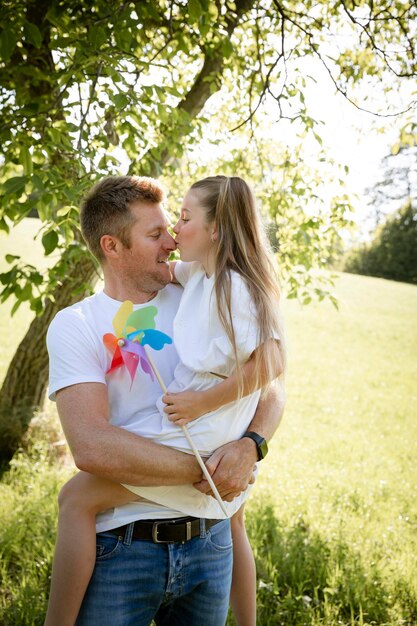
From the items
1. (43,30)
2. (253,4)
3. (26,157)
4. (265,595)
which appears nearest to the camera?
(26,157)

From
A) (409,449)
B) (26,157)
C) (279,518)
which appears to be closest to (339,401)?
(409,449)

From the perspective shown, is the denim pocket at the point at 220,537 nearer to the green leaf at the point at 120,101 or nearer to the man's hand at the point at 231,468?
the man's hand at the point at 231,468

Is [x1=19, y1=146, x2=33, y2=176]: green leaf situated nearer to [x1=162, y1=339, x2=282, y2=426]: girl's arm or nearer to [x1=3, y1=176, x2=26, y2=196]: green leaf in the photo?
[x1=3, y1=176, x2=26, y2=196]: green leaf

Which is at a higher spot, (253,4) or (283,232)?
(253,4)

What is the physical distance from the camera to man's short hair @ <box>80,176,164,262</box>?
2053 mm

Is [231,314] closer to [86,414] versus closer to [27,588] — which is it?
[86,414]

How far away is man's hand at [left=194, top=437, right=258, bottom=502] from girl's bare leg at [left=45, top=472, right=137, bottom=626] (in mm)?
274

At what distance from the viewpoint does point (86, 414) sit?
5.56 ft

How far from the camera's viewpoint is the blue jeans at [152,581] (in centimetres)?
175

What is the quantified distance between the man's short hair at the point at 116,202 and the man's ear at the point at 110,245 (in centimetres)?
2

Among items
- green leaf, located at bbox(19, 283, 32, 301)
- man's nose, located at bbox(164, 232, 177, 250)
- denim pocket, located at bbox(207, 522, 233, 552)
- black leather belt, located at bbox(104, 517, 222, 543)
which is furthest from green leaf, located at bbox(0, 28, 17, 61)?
denim pocket, located at bbox(207, 522, 233, 552)

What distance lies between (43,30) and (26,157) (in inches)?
52.5

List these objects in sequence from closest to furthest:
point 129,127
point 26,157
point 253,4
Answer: point 26,157
point 129,127
point 253,4

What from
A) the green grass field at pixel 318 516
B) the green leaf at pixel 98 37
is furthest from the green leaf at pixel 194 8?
the green grass field at pixel 318 516
